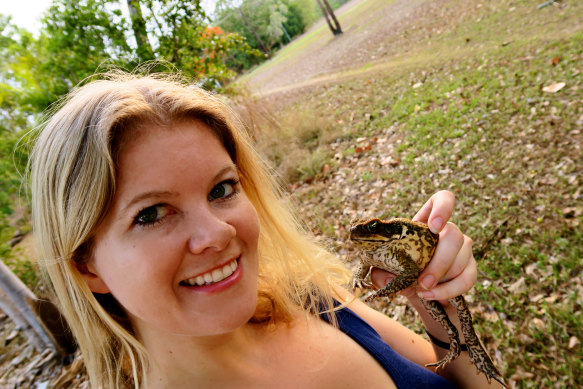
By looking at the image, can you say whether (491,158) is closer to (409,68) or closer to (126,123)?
(126,123)

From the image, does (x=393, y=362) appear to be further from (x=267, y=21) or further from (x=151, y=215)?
(x=267, y=21)

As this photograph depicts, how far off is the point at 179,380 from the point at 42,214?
1.02m

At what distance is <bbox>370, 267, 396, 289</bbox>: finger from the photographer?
1897mm

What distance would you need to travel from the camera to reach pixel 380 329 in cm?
217

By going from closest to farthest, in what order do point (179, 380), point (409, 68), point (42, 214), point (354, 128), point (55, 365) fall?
1. point (42, 214)
2. point (179, 380)
3. point (55, 365)
4. point (354, 128)
5. point (409, 68)

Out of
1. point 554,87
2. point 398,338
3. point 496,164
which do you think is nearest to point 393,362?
point 398,338

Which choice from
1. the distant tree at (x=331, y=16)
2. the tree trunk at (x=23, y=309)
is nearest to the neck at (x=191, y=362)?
the tree trunk at (x=23, y=309)

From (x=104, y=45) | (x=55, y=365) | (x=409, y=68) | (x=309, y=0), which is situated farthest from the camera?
(x=309, y=0)

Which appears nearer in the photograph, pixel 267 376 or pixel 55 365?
pixel 267 376

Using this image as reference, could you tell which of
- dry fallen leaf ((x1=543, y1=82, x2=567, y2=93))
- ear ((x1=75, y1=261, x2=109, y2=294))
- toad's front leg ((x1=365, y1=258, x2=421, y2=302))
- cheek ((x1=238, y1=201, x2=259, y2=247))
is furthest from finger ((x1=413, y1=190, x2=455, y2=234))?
dry fallen leaf ((x1=543, y1=82, x2=567, y2=93))

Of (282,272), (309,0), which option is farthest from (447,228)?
(309,0)

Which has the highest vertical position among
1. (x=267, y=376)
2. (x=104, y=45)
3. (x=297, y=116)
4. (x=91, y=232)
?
(x=104, y=45)

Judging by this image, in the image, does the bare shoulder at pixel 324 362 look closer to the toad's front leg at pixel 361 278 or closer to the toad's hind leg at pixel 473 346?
the toad's front leg at pixel 361 278

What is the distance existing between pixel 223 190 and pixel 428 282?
43.6 inches
